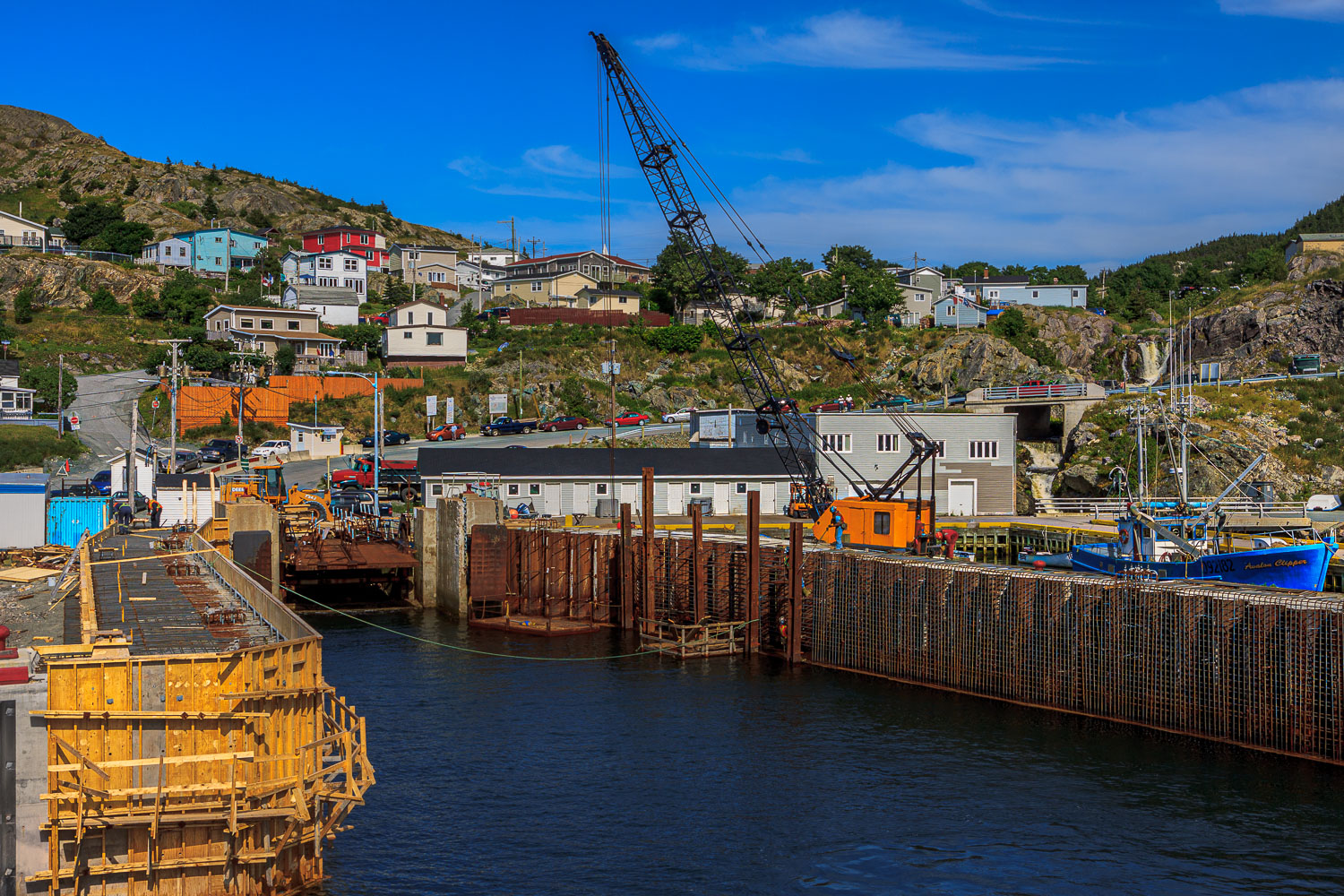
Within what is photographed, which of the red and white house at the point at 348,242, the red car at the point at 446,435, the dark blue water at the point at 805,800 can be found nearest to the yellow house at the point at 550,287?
the red and white house at the point at 348,242

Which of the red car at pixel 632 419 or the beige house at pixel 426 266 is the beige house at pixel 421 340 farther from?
the beige house at pixel 426 266

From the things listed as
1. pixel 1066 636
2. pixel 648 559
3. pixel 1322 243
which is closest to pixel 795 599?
pixel 648 559

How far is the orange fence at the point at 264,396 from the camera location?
3642 inches

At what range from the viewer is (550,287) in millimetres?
142125

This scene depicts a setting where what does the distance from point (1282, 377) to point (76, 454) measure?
90.8 metres

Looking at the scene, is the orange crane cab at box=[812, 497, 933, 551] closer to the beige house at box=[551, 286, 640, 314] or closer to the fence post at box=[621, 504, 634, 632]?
the fence post at box=[621, 504, 634, 632]

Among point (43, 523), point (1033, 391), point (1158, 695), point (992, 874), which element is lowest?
point (992, 874)

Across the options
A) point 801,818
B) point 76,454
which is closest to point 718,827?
point 801,818

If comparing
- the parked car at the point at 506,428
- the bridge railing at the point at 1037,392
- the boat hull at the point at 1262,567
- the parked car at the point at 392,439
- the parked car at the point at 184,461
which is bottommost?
the boat hull at the point at 1262,567

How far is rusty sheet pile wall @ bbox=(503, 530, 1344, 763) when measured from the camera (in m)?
27.5

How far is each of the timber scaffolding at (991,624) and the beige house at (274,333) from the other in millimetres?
66446

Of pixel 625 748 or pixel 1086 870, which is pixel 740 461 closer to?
pixel 625 748

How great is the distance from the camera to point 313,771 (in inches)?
738

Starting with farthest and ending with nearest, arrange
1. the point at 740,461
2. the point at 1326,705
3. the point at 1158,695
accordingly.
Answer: the point at 740,461, the point at 1158,695, the point at 1326,705
